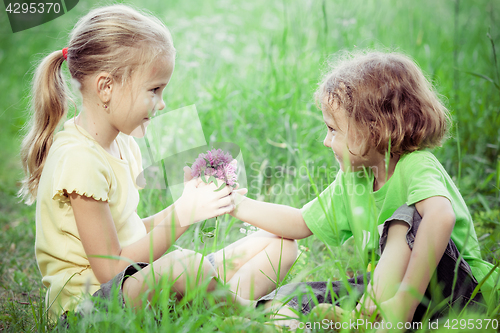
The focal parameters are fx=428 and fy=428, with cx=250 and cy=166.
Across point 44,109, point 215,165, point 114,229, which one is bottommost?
point 114,229

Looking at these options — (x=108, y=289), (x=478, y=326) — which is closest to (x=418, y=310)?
(x=478, y=326)

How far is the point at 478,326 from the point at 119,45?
1532mm

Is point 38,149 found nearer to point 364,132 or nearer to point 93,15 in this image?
point 93,15

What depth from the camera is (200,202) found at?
160 cm

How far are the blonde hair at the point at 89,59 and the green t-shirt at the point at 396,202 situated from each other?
0.87 meters

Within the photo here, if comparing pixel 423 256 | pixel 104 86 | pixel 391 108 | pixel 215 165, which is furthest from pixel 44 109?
pixel 423 256

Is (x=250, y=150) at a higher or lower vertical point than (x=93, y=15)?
lower

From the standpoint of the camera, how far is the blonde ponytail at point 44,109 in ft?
5.47

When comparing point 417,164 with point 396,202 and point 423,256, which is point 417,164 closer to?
point 396,202

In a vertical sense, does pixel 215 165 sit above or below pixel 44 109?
below

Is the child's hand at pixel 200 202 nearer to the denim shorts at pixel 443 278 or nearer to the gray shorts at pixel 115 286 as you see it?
the gray shorts at pixel 115 286

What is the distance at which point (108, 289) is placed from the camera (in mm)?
1466

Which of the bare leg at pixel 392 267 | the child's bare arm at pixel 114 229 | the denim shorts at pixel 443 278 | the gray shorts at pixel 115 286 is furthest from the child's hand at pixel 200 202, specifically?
the bare leg at pixel 392 267

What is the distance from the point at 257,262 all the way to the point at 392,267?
24.1 inches
